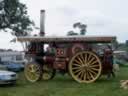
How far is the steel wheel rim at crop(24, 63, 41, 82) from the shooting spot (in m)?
23.1

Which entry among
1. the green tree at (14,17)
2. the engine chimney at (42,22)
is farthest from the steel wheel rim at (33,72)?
the green tree at (14,17)

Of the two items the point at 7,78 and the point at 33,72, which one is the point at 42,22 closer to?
the point at 33,72

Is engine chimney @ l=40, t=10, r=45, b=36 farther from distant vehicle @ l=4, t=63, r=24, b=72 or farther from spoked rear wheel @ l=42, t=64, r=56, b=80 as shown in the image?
distant vehicle @ l=4, t=63, r=24, b=72

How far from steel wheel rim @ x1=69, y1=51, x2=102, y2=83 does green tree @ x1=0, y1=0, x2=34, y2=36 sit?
61.1 ft

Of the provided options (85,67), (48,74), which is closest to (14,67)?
(48,74)

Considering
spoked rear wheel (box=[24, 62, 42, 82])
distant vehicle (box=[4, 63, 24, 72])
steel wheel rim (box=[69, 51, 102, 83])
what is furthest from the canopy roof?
distant vehicle (box=[4, 63, 24, 72])

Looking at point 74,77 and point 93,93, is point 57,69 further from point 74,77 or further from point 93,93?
point 93,93

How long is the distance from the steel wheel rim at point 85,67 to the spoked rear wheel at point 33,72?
2448 mm

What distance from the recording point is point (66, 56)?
2192 cm

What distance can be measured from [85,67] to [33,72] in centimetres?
349

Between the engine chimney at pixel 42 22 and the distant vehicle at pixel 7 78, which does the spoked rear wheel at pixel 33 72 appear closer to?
the distant vehicle at pixel 7 78

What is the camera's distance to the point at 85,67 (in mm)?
21047

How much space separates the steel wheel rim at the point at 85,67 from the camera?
2091 cm

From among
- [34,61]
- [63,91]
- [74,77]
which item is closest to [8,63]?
[34,61]
